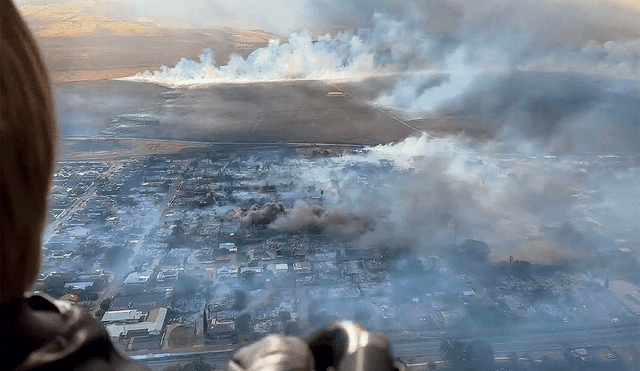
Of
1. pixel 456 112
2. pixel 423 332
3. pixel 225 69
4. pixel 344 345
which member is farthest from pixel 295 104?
pixel 344 345

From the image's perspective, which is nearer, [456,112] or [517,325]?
[517,325]

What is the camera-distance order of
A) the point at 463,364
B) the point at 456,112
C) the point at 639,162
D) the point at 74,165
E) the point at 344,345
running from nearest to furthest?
the point at 344,345
the point at 463,364
the point at 74,165
the point at 639,162
the point at 456,112

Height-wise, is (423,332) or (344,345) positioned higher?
(344,345)

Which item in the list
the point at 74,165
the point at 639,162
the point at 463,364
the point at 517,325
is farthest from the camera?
the point at 639,162

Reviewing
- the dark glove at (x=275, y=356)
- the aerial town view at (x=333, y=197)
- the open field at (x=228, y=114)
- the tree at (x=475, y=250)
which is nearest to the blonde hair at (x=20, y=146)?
the dark glove at (x=275, y=356)

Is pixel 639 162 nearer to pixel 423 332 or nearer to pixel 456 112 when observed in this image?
pixel 456 112

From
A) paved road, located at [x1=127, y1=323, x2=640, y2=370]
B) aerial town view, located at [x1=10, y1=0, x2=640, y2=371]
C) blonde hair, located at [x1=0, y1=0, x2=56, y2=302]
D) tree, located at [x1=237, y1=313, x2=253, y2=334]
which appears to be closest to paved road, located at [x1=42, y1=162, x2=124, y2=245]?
aerial town view, located at [x1=10, y1=0, x2=640, y2=371]

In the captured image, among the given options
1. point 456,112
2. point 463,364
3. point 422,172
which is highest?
point 456,112
